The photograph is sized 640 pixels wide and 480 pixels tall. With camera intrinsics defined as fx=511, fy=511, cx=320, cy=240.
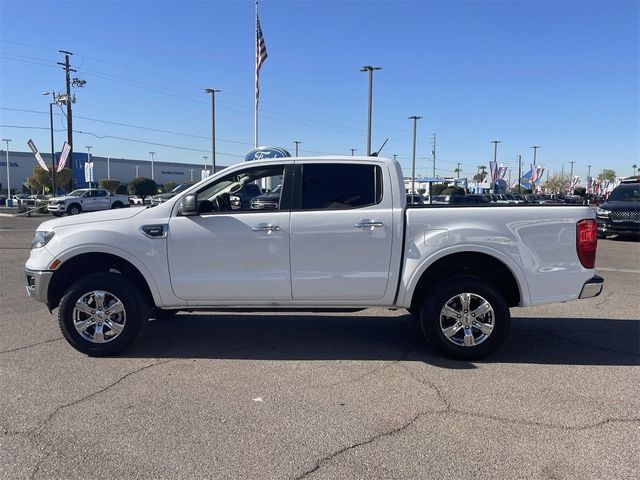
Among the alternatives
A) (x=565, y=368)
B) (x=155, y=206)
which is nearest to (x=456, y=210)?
(x=565, y=368)

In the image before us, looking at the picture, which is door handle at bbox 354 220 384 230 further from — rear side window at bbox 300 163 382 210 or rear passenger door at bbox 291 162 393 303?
rear side window at bbox 300 163 382 210

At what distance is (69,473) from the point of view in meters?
3.07

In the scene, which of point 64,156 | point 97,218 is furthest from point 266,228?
point 64,156

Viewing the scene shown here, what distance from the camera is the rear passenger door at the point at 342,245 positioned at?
16.2 feet

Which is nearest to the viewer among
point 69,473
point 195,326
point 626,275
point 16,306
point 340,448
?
point 69,473

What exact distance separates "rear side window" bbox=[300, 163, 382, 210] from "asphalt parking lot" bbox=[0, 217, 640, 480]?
1.55 metres

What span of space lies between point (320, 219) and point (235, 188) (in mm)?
981

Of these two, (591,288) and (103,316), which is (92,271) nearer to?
(103,316)

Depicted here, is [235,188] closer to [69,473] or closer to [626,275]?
[69,473]

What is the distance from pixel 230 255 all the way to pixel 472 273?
98.4 inches

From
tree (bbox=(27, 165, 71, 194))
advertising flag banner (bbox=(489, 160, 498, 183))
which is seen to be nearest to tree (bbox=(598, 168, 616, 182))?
advertising flag banner (bbox=(489, 160, 498, 183))

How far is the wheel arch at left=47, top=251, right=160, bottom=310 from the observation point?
16.8ft

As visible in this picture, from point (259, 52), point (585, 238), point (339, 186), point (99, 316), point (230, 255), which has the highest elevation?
point (259, 52)

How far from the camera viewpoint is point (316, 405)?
4027 millimetres
